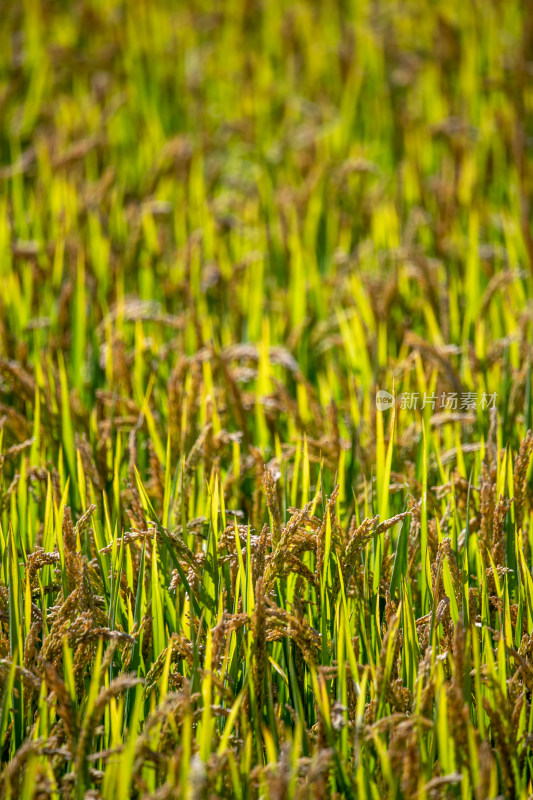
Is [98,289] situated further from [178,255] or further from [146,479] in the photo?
[146,479]

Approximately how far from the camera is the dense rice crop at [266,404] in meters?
0.96

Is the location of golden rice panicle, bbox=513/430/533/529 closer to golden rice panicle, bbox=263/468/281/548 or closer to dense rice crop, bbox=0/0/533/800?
dense rice crop, bbox=0/0/533/800

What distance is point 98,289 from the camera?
2129mm

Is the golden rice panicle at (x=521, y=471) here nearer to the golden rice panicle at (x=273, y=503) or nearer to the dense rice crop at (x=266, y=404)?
the dense rice crop at (x=266, y=404)

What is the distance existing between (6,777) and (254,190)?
7.22 feet

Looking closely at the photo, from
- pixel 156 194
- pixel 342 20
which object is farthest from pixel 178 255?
pixel 342 20

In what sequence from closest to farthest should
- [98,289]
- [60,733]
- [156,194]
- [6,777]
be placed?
[6,777] → [60,733] → [98,289] → [156,194]

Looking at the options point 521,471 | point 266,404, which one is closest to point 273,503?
point 521,471

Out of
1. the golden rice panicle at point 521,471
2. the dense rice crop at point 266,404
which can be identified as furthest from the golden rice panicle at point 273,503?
the golden rice panicle at point 521,471

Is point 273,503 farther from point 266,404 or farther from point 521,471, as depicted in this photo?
point 266,404

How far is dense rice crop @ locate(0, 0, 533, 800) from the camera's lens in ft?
3.15

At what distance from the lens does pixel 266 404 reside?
5.26ft

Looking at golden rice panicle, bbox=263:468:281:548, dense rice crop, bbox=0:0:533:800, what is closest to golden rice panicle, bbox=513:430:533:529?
dense rice crop, bbox=0:0:533:800

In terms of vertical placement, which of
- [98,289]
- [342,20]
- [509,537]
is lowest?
[509,537]
